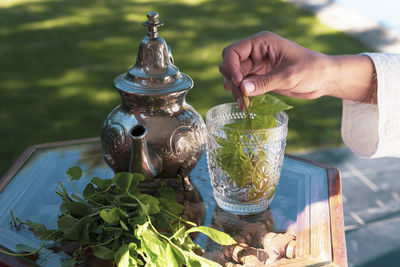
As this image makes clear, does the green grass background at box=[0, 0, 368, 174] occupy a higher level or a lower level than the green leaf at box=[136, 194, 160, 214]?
lower

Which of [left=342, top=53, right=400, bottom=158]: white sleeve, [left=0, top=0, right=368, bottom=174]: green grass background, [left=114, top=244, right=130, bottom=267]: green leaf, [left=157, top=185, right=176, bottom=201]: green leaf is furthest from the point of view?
[left=0, top=0, right=368, bottom=174]: green grass background

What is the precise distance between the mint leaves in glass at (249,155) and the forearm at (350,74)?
0.70 ft

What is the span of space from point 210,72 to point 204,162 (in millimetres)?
1602

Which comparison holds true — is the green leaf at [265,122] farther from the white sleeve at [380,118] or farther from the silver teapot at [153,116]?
the white sleeve at [380,118]

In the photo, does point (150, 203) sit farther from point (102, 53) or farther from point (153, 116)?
point (102, 53)

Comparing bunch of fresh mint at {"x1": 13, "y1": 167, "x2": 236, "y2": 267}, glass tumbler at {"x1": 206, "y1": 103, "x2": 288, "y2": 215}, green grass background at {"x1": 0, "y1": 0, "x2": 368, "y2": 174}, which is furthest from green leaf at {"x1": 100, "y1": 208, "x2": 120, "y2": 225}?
green grass background at {"x1": 0, "y1": 0, "x2": 368, "y2": 174}

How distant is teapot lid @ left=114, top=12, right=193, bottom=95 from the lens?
871 mm

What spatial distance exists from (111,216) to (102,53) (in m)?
2.28

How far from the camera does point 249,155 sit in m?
0.84

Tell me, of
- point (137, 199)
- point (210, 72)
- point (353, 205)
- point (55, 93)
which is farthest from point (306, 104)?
point (137, 199)

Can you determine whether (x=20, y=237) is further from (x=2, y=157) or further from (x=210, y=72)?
(x=210, y=72)

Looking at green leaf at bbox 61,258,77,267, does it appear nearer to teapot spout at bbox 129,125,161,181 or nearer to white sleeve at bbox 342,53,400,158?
teapot spout at bbox 129,125,161,181

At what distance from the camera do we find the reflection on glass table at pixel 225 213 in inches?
31.9

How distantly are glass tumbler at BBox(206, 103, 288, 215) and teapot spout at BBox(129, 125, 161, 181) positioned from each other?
11 centimetres
